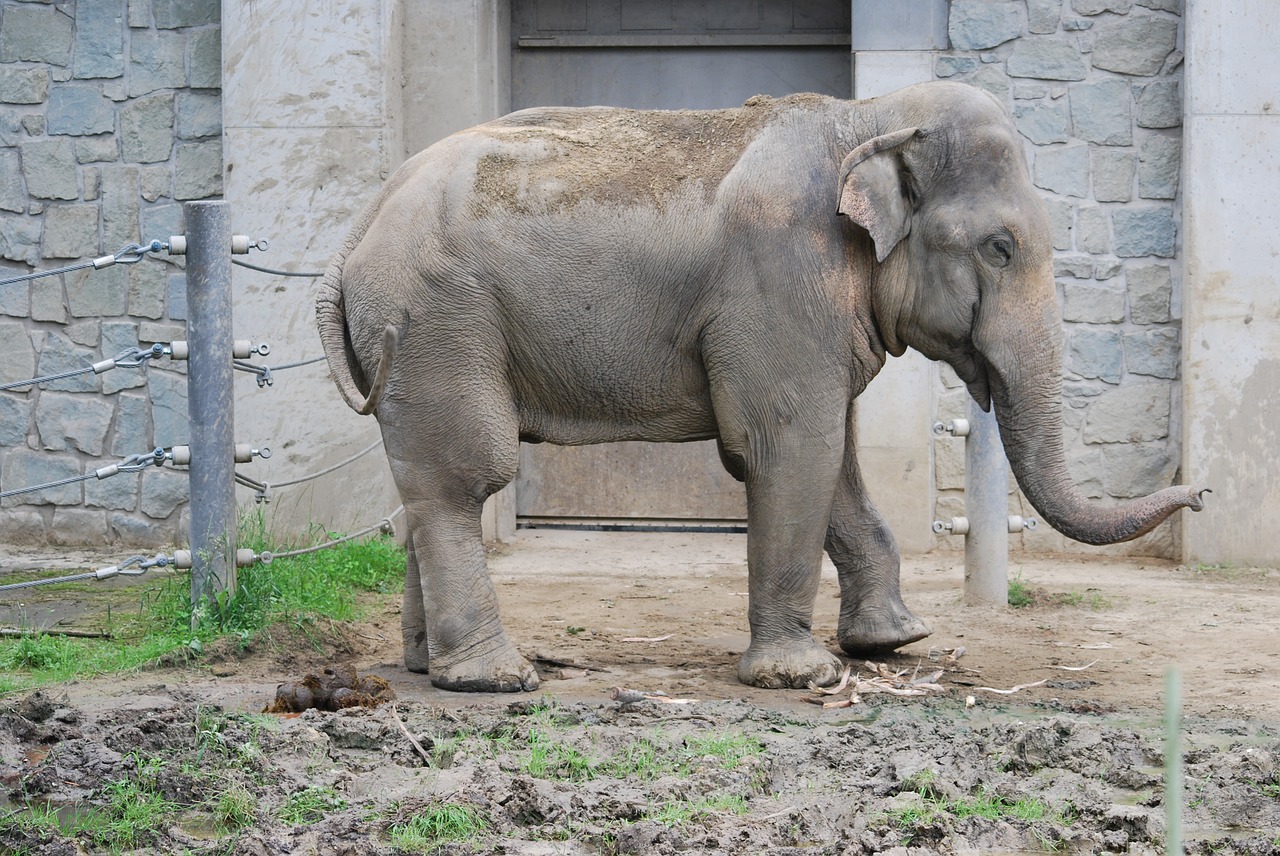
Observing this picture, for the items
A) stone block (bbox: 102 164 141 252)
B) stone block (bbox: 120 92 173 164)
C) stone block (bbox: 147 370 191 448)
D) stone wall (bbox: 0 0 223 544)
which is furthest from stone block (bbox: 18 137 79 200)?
stone block (bbox: 147 370 191 448)

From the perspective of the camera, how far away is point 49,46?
8.56 m

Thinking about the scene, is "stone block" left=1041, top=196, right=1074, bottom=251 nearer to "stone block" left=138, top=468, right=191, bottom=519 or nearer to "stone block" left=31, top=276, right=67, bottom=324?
"stone block" left=138, top=468, right=191, bottom=519

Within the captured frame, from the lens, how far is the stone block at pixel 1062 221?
8469 millimetres

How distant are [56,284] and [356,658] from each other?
3.68 metres

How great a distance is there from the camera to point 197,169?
28.2 feet

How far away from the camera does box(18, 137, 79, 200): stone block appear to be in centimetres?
861

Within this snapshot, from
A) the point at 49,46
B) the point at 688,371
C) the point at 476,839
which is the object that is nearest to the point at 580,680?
the point at 688,371

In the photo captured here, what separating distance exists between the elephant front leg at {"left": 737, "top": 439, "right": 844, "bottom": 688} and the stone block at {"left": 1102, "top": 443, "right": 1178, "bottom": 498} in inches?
141

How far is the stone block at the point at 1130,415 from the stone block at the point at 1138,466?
0.05m

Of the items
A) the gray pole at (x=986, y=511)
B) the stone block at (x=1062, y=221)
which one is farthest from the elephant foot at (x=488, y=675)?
the stone block at (x=1062, y=221)

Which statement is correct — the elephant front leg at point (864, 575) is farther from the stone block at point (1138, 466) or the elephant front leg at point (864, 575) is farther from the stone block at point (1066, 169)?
the stone block at point (1066, 169)

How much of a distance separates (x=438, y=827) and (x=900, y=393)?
16.8ft

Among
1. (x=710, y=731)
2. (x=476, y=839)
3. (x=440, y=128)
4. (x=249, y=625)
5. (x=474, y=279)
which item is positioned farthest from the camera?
(x=440, y=128)

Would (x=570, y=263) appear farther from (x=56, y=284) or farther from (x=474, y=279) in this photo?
(x=56, y=284)
